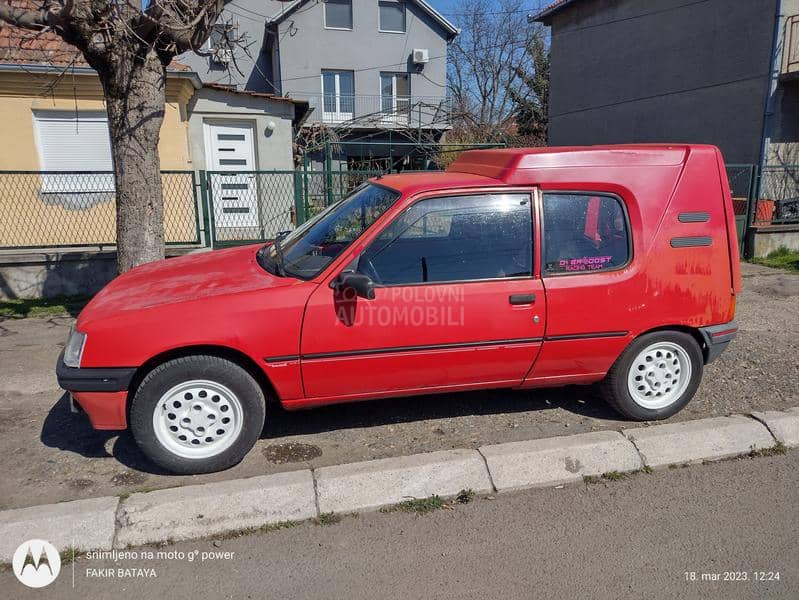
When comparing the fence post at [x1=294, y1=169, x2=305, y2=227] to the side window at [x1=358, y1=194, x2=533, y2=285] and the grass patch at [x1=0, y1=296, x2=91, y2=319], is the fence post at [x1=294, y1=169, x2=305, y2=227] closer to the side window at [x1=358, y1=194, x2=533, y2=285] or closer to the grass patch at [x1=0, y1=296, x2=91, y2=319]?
the grass patch at [x1=0, y1=296, x2=91, y2=319]

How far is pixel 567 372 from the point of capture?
397 cm

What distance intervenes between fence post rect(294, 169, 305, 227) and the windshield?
5.49m

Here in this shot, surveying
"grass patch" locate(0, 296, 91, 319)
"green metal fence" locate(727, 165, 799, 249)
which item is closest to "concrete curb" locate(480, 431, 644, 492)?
"grass patch" locate(0, 296, 91, 319)

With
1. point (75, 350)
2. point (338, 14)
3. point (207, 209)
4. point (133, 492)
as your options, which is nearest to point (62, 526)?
point (133, 492)

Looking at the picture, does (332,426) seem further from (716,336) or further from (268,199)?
(268,199)

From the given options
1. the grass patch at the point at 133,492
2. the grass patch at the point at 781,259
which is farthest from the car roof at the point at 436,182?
the grass patch at the point at 781,259

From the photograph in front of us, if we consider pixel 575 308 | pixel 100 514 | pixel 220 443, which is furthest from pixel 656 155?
pixel 100 514

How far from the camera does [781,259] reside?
1098 centimetres

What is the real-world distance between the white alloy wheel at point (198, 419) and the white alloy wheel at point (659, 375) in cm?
270

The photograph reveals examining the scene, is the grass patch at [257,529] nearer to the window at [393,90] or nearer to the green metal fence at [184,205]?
the green metal fence at [184,205]

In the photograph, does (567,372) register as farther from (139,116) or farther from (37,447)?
(139,116)

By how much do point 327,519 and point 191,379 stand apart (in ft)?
3.64

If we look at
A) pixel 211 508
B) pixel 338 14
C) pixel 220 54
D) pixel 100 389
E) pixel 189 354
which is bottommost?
pixel 211 508

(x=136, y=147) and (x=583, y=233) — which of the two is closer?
(x=583, y=233)
